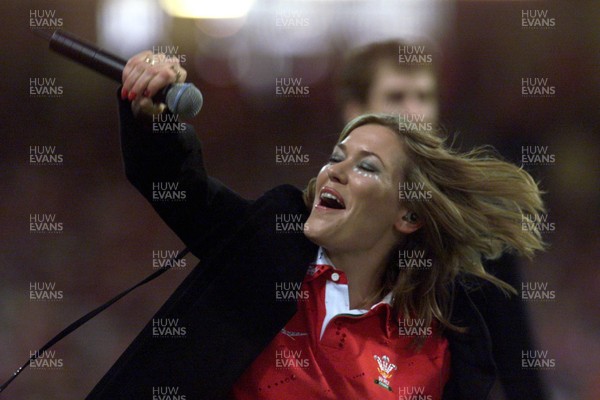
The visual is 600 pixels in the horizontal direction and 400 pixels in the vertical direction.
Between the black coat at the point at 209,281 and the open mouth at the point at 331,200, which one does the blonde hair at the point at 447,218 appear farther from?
the black coat at the point at 209,281

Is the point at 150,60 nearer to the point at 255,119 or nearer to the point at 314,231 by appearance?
the point at 314,231

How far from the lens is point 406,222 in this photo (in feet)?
6.49

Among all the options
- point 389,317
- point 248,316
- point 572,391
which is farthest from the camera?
point 572,391

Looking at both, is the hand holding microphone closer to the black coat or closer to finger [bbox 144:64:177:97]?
finger [bbox 144:64:177:97]

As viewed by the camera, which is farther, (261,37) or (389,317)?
(261,37)

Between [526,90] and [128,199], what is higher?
[526,90]

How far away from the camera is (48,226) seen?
368cm

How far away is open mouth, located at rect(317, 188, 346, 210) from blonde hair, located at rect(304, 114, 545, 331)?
62 mm

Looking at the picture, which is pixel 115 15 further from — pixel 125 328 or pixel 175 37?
pixel 125 328

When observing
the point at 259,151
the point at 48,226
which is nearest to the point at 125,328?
the point at 48,226

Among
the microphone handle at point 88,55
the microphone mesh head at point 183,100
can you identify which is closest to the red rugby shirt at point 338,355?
the microphone mesh head at point 183,100

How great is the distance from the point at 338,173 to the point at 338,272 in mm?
234

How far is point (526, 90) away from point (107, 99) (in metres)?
2.05

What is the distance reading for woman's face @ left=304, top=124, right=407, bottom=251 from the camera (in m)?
1.82
